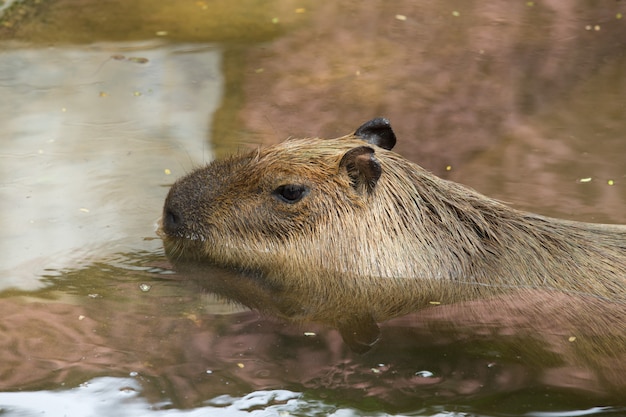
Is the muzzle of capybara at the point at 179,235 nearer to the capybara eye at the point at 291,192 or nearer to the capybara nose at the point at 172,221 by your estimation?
the capybara nose at the point at 172,221

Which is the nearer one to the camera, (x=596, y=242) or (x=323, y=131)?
(x=596, y=242)

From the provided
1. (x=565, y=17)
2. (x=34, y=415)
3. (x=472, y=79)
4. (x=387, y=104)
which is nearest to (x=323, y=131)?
(x=387, y=104)

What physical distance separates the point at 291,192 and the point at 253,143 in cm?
148

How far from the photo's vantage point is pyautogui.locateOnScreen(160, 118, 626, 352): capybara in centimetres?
579

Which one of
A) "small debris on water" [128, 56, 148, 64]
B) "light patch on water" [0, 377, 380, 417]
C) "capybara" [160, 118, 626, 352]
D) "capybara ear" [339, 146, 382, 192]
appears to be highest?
"small debris on water" [128, 56, 148, 64]

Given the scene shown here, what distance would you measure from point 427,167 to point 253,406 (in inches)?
124

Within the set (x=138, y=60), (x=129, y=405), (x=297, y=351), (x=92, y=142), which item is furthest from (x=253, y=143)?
(x=129, y=405)

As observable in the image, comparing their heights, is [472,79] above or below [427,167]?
above

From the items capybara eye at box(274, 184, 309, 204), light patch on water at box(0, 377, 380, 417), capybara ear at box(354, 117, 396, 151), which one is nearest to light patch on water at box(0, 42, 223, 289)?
capybara eye at box(274, 184, 309, 204)

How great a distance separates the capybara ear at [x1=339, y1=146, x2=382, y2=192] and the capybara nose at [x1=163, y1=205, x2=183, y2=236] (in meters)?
1.05

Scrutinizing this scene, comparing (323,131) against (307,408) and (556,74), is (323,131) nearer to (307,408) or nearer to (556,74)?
(556,74)

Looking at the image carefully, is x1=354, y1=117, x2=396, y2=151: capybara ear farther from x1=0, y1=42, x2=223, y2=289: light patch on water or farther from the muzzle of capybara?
x1=0, y1=42, x2=223, y2=289: light patch on water

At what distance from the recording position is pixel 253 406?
14.9 ft

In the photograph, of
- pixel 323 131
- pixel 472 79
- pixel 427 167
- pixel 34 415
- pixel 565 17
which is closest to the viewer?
pixel 34 415
